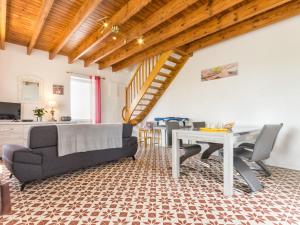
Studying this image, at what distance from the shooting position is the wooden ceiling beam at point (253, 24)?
309 centimetres

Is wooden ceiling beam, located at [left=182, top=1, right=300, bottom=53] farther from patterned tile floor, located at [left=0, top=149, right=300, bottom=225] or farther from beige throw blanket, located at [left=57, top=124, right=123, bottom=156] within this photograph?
beige throw blanket, located at [left=57, top=124, right=123, bottom=156]

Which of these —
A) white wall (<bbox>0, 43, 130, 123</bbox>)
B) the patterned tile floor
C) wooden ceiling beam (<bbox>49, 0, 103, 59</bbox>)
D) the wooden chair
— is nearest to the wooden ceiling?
wooden ceiling beam (<bbox>49, 0, 103, 59</bbox>)

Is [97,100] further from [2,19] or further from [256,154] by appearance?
[256,154]

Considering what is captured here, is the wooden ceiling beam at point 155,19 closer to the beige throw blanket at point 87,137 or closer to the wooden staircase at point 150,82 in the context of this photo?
the wooden staircase at point 150,82

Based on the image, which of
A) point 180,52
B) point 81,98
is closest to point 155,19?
point 180,52

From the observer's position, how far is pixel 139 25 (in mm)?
A: 3627

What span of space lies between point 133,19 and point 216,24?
165cm

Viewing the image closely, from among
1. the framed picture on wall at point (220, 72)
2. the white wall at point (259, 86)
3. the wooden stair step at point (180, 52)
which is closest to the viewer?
the white wall at point (259, 86)

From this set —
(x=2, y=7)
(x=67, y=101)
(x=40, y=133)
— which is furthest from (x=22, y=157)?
(x=67, y=101)

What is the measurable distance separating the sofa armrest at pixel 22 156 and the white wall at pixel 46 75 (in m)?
2.94

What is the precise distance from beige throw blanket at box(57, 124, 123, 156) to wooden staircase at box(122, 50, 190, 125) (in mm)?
2296

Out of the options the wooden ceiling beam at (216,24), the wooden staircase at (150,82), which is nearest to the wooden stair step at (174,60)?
the wooden staircase at (150,82)

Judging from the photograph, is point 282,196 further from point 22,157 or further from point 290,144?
point 22,157

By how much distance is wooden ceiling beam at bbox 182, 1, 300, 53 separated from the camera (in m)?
3.09
